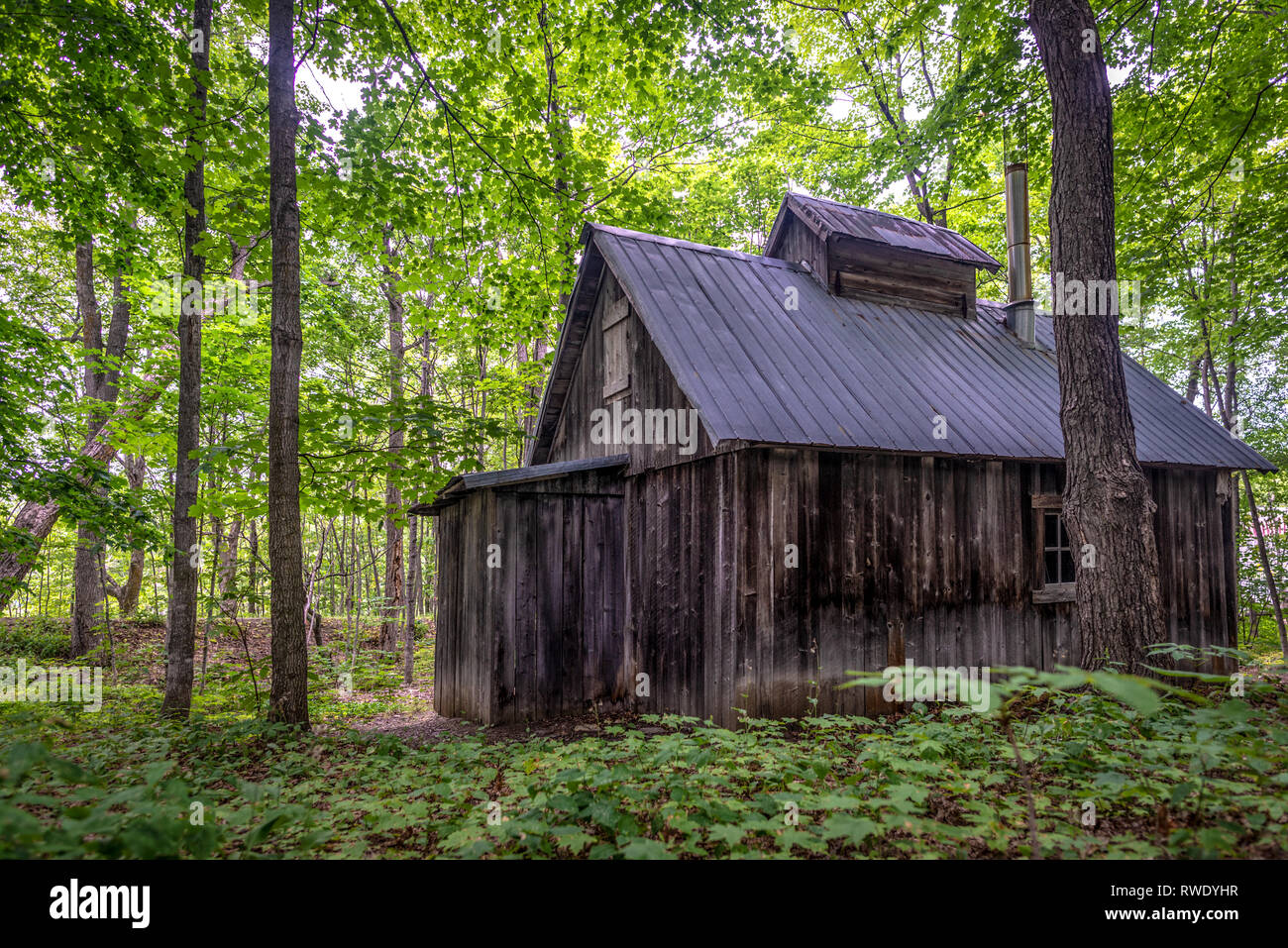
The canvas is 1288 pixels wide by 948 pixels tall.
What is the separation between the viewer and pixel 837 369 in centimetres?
868

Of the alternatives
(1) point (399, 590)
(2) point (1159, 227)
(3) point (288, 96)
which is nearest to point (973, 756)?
(3) point (288, 96)

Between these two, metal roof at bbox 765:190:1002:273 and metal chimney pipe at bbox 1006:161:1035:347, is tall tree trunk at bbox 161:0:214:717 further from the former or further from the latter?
metal chimney pipe at bbox 1006:161:1035:347

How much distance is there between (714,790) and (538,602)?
5.21m

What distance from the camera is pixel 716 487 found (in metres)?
7.50

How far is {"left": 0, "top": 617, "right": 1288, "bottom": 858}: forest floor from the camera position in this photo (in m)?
2.71

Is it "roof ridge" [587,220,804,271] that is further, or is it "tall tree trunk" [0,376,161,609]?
"tall tree trunk" [0,376,161,609]

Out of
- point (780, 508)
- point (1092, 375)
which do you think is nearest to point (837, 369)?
point (780, 508)

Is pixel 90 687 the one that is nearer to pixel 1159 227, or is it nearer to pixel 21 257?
pixel 21 257

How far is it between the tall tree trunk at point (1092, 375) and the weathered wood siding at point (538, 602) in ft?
18.1

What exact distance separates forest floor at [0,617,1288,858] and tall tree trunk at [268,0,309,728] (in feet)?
2.41

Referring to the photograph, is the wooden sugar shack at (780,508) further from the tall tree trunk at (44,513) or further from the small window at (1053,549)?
the tall tree trunk at (44,513)

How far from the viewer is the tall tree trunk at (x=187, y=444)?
24.7 feet

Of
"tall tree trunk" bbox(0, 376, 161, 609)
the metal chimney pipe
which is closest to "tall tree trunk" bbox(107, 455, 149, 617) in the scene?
"tall tree trunk" bbox(0, 376, 161, 609)

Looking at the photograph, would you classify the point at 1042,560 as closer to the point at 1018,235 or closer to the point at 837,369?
the point at 837,369
